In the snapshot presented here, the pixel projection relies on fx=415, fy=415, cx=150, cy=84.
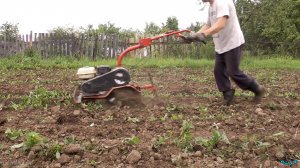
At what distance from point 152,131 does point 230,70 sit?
1.98 meters

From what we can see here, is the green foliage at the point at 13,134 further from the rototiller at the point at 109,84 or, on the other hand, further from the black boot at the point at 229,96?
the black boot at the point at 229,96

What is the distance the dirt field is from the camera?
3.13 metres

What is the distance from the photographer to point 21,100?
5.82 metres

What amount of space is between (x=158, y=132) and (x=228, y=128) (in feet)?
2.39

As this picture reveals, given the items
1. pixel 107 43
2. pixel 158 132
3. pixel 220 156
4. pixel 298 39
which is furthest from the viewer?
pixel 298 39

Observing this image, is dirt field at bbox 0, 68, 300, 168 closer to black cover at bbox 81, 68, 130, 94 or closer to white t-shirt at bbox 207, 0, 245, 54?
black cover at bbox 81, 68, 130, 94

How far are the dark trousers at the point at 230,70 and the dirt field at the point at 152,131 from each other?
0.96 ft

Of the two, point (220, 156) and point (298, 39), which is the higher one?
point (298, 39)

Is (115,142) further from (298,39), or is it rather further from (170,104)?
(298,39)

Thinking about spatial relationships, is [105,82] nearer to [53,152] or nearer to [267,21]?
[53,152]

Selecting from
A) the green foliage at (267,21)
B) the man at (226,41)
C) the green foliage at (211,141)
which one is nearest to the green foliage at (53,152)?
the green foliage at (211,141)

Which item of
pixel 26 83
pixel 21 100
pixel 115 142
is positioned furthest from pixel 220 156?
pixel 26 83

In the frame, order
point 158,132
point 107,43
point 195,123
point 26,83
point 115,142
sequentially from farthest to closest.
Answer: point 107,43 → point 26,83 → point 195,123 → point 158,132 → point 115,142

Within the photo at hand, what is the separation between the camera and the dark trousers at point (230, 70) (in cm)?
548
